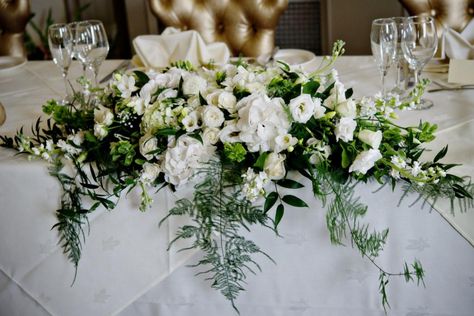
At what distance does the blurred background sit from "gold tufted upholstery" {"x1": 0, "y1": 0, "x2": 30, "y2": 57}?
892mm

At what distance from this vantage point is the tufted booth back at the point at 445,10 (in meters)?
2.04

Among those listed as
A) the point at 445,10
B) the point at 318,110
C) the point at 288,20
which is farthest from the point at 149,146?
the point at 288,20

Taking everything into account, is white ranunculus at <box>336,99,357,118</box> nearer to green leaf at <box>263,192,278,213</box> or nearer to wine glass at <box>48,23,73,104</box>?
green leaf at <box>263,192,278,213</box>

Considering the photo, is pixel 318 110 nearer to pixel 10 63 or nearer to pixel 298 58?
pixel 298 58

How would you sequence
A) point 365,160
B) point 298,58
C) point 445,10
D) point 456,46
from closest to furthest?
point 365,160, point 456,46, point 298,58, point 445,10

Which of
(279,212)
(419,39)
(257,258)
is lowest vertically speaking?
(257,258)

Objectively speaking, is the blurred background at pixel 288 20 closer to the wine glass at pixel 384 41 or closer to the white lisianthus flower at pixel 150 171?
the wine glass at pixel 384 41

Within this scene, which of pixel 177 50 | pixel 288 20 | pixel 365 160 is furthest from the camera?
pixel 288 20

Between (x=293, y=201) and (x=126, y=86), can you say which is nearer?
(x=293, y=201)

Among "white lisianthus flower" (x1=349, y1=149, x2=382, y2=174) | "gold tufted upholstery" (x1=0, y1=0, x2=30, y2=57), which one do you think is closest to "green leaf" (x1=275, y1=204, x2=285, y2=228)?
"white lisianthus flower" (x1=349, y1=149, x2=382, y2=174)

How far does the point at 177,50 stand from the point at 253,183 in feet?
2.59

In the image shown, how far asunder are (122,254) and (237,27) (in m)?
1.26

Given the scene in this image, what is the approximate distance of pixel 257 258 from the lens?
1035 mm

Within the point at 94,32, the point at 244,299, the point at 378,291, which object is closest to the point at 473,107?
the point at 378,291
